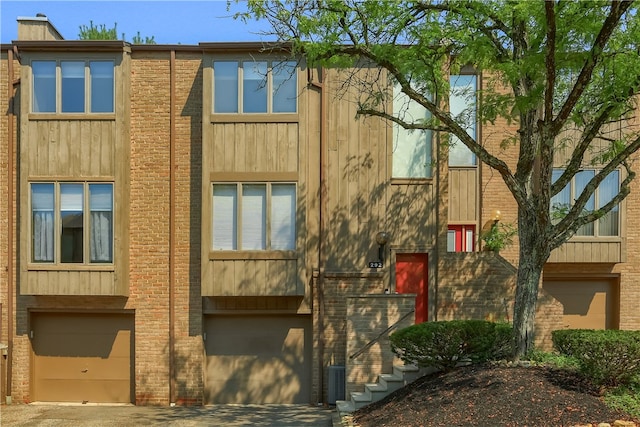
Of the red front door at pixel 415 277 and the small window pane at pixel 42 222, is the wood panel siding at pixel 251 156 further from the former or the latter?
the small window pane at pixel 42 222

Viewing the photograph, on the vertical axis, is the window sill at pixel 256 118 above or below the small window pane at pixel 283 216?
above

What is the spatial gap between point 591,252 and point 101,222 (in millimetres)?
11789

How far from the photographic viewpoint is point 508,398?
8.53 meters

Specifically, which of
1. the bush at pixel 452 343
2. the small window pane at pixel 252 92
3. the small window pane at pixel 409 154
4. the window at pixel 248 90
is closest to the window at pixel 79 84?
the window at pixel 248 90

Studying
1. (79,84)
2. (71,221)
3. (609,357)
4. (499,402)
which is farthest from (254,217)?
(609,357)

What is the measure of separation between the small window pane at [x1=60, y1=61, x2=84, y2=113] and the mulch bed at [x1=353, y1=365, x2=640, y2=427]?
9.10 m

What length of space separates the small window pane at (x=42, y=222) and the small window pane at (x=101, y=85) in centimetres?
206

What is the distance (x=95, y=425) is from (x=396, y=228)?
7406mm

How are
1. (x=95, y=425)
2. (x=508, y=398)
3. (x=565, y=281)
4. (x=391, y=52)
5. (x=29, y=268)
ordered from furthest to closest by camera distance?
1. (x=565, y=281)
2. (x=29, y=268)
3. (x=95, y=425)
4. (x=391, y=52)
5. (x=508, y=398)

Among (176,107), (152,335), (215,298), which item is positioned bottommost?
(152,335)

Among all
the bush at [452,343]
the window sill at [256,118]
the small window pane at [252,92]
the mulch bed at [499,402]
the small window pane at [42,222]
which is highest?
the small window pane at [252,92]

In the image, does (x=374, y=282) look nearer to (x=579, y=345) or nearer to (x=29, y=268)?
(x=579, y=345)

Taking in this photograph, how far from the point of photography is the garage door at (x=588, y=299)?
15812mm

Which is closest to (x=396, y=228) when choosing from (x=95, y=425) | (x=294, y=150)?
(x=294, y=150)
